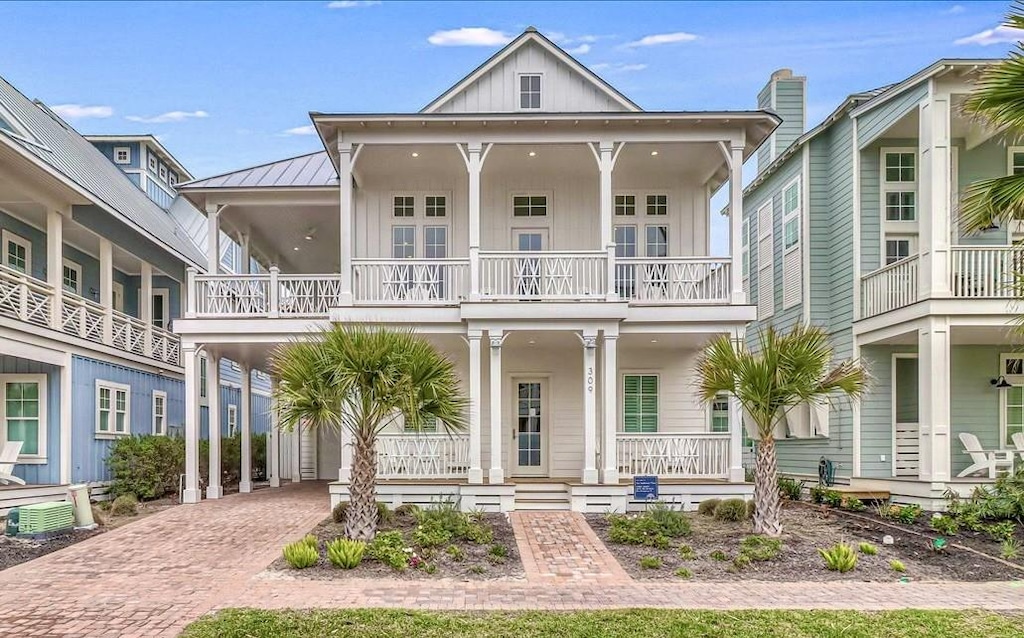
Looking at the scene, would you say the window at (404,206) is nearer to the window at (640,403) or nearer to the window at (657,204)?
the window at (657,204)

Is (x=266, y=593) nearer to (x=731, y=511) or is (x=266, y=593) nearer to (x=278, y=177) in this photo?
(x=731, y=511)

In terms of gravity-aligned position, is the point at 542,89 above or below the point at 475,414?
above

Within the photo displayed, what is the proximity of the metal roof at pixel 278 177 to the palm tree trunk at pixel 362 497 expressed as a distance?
744cm

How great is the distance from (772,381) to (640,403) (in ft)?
19.8

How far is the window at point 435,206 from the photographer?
1684 cm

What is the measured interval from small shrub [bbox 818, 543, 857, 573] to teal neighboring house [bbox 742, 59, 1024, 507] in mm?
4003

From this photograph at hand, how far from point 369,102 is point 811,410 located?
11587 mm

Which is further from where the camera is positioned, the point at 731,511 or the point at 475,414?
the point at 475,414

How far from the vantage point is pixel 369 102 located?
15375mm

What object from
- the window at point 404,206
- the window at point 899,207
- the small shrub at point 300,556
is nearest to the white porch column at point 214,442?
the window at point 404,206

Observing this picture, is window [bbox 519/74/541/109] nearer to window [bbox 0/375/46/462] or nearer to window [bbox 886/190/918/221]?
window [bbox 886/190/918/221]

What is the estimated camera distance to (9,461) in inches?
561

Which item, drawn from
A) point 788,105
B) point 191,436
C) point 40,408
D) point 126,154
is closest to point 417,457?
point 191,436

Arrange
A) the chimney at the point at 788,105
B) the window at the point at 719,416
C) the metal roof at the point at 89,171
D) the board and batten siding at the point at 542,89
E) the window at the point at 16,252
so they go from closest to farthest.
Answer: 1. the board and batten siding at the point at 542,89
2. the metal roof at the point at 89,171
3. the window at the point at 16,252
4. the window at the point at 719,416
5. the chimney at the point at 788,105
